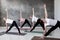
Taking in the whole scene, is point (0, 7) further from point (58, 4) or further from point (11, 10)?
point (58, 4)

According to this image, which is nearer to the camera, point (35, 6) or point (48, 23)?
point (48, 23)

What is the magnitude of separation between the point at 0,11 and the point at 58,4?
2257mm

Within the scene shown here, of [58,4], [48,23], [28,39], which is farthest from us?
[58,4]

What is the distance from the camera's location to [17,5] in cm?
543

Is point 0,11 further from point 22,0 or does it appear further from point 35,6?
point 35,6

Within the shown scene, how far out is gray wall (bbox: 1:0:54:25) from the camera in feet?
17.4

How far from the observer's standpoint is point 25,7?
541 cm

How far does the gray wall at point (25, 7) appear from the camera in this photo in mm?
5293

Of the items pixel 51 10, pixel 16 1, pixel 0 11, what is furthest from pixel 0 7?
pixel 51 10

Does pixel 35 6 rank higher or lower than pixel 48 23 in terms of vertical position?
higher

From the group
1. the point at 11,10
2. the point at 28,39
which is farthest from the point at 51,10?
the point at 28,39

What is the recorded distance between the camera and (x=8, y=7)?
5473mm

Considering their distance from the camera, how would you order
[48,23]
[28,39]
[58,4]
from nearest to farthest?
[28,39] < [48,23] < [58,4]

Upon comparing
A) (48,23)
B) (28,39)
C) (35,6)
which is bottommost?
(28,39)
